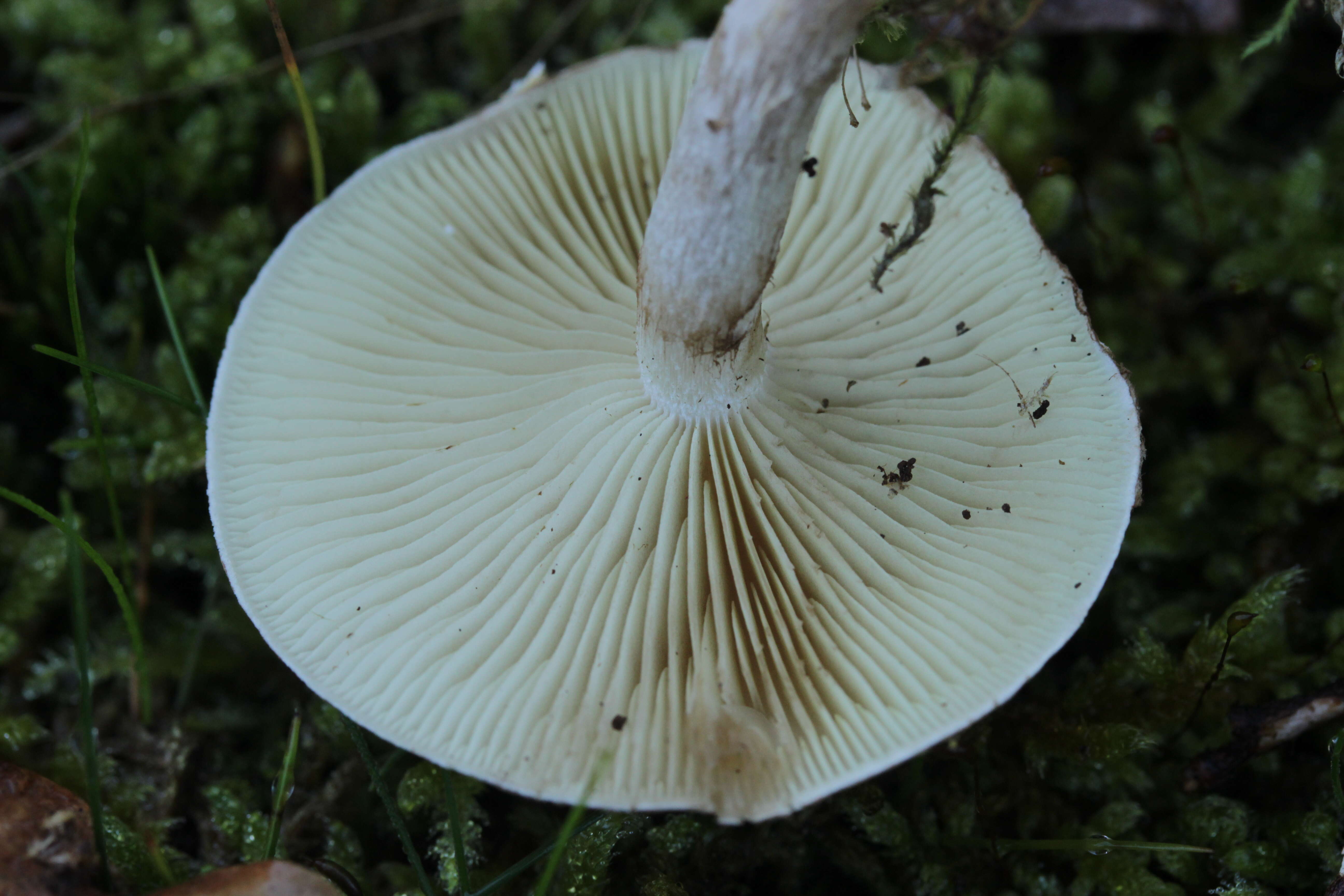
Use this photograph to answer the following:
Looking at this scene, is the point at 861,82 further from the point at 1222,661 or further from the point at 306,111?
the point at 306,111

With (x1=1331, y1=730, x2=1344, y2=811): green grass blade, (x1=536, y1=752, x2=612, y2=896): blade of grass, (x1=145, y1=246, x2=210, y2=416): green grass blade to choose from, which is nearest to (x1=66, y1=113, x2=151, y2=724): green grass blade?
(x1=145, y1=246, x2=210, y2=416): green grass blade

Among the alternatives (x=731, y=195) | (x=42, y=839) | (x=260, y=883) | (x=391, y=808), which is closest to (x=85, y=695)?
(x=42, y=839)

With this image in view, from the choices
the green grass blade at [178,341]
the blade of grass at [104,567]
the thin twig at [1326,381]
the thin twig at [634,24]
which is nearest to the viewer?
the blade of grass at [104,567]

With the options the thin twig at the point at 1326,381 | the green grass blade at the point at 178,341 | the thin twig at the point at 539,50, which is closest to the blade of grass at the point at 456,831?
the green grass blade at the point at 178,341

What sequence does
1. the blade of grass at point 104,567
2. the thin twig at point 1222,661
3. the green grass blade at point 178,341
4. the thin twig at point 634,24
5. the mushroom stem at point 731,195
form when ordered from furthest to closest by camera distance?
1. the thin twig at point 634,24
2. the green grass blade at point 178,341
3. the thin twig at point 1222,661
4. the blade of grass at point 104,567
5. the mushroom stem at point 731,195

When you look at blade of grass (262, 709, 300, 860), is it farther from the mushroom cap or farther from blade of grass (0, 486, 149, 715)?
blade of grass (0, 486, 149, 715)

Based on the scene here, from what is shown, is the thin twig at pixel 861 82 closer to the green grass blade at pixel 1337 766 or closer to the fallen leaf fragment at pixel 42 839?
the green grass blade at pixel 1337 766

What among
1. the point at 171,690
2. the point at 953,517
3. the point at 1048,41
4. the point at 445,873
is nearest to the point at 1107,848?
the point at 953,517
